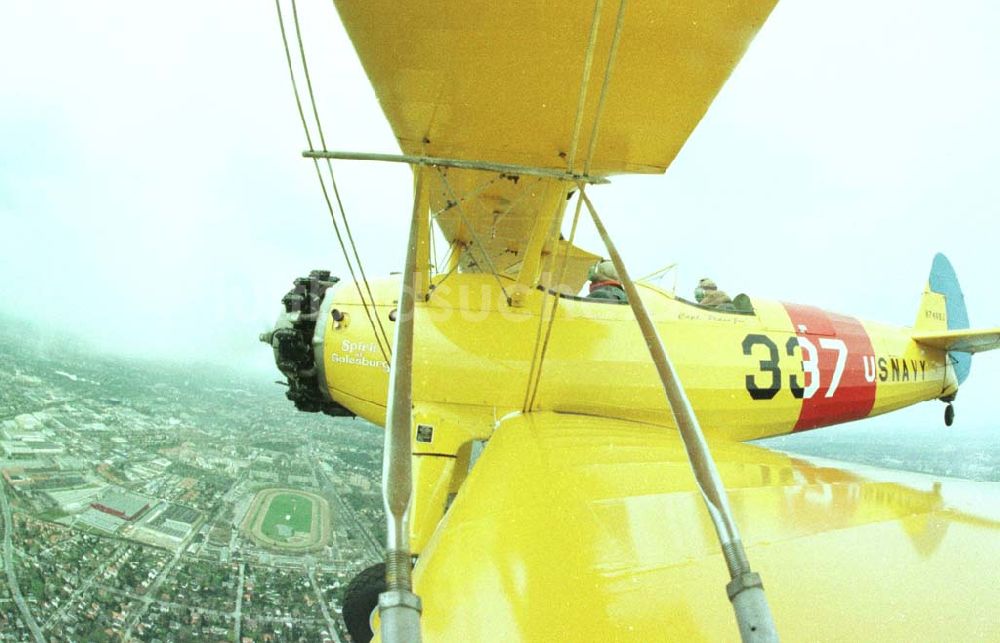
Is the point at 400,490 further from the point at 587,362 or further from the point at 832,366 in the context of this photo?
the point at 832,366

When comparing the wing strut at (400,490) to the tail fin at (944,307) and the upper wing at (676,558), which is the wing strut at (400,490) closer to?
the upper wing at (676,558)

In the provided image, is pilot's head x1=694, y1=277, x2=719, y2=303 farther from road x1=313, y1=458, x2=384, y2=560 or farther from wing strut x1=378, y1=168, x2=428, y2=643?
road x1=313, y1=458, x2=384, y2=560

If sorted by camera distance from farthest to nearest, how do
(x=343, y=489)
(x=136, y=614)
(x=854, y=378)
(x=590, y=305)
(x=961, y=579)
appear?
(x=343, y=489) < (x=136, y=614) < (x=854, y=378) < (x=590, y=305) < (x=961, y=579)

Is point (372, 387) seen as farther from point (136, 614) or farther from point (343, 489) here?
point (343, 489)

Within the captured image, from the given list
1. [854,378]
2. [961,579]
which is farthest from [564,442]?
[854,378]

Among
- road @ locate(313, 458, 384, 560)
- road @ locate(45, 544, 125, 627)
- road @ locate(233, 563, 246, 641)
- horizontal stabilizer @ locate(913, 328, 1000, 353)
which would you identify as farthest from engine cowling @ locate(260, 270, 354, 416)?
horizontal stabilizer @ locate(913, 328, 1000, 353)

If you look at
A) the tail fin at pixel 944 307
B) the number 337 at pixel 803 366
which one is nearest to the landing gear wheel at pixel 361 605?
the number 337 at pixel 803 366
